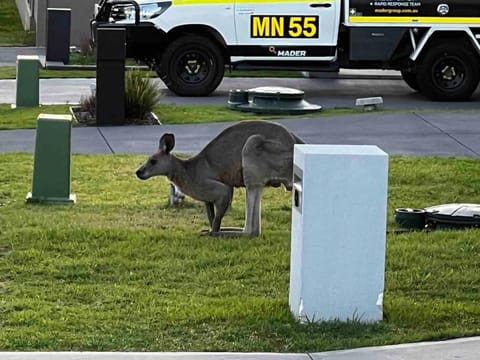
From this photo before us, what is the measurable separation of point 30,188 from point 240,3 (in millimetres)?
7988

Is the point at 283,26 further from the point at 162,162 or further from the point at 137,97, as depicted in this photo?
the point at 162,162

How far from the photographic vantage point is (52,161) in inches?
419

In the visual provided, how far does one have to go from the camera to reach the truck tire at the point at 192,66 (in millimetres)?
18875

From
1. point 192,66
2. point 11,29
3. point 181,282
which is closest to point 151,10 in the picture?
point 192,66

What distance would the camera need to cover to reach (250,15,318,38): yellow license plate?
1866 cm

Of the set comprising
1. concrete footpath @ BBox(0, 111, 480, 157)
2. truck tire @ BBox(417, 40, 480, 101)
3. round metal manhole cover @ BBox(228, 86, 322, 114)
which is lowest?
concrete footpath @ BBox(0, 111, 480, 157)

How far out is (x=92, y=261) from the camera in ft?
26.4

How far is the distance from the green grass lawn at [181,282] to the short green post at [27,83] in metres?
7.00

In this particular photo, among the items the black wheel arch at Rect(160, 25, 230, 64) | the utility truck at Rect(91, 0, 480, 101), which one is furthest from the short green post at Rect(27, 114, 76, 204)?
the black wheel arch at Rect(160, 25, 230, 64)

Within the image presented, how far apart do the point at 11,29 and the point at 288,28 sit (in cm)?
1724

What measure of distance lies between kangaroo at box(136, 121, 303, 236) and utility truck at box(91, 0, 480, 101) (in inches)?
383

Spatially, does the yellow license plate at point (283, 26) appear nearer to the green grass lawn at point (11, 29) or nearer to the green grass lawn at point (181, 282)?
the green grass lawn at point (181, 282)

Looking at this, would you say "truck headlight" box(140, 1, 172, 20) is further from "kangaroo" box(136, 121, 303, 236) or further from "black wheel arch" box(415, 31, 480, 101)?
"kangaroo" box(136, 121, 303, 236)

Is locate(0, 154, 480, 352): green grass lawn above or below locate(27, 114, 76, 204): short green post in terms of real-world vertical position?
below
